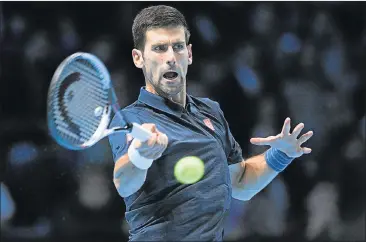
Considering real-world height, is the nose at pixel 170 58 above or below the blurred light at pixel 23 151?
above

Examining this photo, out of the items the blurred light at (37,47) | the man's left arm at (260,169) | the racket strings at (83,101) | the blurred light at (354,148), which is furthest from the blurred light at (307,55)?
the racket strings at (83,101)

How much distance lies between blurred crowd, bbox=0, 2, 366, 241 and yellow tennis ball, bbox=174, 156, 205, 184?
6.01 feet

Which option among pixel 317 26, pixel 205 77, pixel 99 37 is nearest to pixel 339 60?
pixel 317 26

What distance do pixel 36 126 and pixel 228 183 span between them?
190 cm

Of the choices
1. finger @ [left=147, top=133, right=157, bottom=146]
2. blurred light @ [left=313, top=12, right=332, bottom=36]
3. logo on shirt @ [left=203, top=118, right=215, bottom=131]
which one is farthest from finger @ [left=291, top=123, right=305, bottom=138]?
blurred light @ [left=313, top=12, right=332, bottom=36]

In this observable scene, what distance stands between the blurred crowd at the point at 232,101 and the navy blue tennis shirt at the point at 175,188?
1.73 metres

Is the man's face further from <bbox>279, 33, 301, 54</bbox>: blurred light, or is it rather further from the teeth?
<bbox>279, 33, 301, 54</bbox>: blurred light

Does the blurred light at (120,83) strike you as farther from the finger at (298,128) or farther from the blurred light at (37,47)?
the finger at (298,128)

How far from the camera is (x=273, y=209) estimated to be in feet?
12.3

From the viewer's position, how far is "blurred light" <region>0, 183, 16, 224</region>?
3.54 m

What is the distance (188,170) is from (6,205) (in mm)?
2017

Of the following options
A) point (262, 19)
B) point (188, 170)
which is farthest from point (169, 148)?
point (262, 19)

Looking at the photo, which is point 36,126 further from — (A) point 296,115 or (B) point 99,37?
(A) point 296,115

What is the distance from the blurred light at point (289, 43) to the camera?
12.6ft
